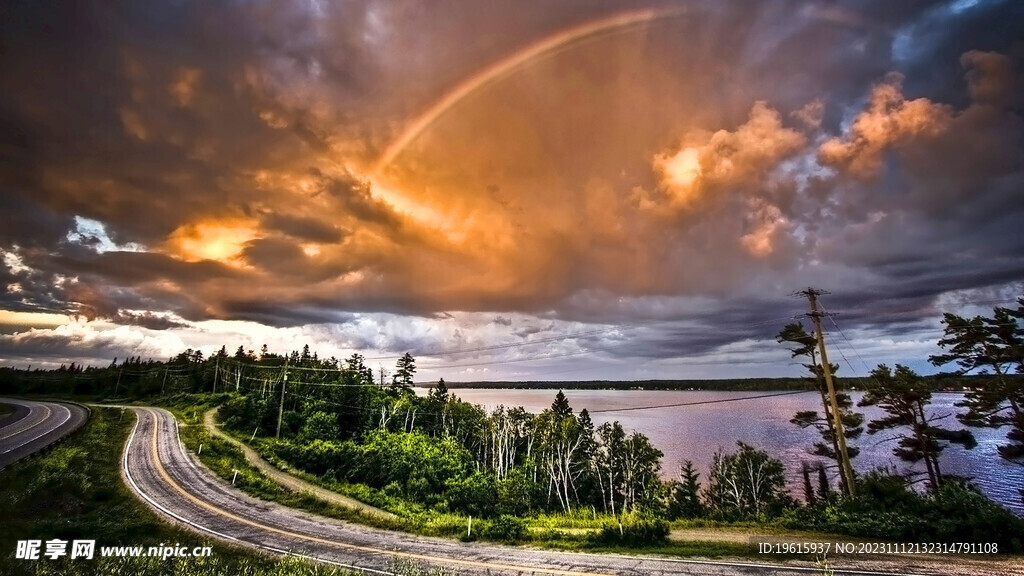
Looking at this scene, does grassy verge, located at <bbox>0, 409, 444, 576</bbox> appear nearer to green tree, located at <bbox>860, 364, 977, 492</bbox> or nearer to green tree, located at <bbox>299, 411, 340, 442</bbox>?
green tree, located at <bbox>299, 411, 340, 442</bbox>

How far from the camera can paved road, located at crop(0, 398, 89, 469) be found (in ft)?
126

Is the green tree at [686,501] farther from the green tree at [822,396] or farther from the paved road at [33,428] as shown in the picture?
the paved road at [33,428]

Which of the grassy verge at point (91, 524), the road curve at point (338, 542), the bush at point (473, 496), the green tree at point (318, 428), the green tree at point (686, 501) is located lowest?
the green tree at point (686, 501)

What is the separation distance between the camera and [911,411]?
36625 mm

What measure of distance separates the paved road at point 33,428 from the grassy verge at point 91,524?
2.87 meters

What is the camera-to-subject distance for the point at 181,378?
10625 centimetres

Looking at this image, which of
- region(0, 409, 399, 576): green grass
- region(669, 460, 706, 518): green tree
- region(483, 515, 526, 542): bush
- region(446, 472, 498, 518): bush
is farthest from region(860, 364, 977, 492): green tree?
region(0, 409, 399, 576): green grass

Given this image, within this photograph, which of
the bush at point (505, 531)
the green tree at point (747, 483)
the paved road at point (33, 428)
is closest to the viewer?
the bush at point (505, 531)

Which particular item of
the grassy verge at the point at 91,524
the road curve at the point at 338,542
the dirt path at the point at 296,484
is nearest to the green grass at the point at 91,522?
the grassy verge at the point at 91,524

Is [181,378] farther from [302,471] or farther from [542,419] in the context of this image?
[542,419]

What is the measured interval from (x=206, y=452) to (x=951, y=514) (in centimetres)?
5690

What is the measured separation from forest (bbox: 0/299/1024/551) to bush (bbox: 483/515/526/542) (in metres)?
0.08

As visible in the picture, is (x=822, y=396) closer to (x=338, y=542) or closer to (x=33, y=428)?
(x=338, y=542)

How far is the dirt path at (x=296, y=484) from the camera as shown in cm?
3247
